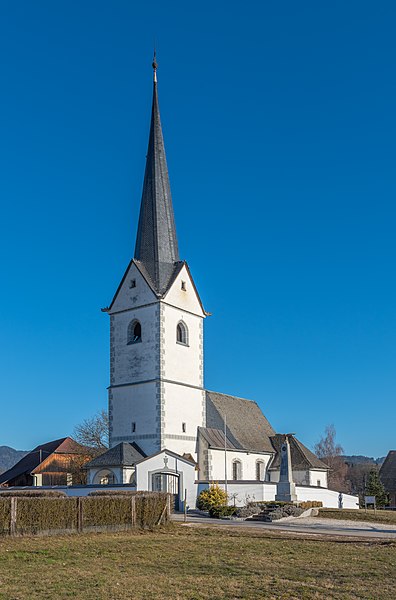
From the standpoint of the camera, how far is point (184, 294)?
46156 millimetres

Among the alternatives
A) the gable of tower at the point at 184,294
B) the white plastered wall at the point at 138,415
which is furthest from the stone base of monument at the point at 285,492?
the gable of tower at the point at 184,294

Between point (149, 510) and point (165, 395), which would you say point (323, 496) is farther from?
point (149, 510)

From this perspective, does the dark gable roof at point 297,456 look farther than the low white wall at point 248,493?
Yes

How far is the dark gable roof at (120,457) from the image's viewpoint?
129 ft

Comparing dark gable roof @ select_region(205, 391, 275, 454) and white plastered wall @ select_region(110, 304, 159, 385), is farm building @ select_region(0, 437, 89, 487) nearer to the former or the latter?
dark gable roof @ select_region(205, 391, 275, 454)

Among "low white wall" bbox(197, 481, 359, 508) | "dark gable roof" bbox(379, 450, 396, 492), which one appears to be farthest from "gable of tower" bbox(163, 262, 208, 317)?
"dark gable roof" bbox(379, 450, 396, 492)

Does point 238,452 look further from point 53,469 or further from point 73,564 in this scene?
point 73,564

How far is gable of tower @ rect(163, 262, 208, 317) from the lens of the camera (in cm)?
4478

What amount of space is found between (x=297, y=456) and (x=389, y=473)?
3431cm

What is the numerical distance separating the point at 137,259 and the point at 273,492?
57.5 feet

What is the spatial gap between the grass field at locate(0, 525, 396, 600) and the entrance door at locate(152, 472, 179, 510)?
51.5 feet

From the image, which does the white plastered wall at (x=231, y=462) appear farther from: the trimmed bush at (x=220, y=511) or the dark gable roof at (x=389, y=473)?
the dark gable roof at (x=389, y=473)

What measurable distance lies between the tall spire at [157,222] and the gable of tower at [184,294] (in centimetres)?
60

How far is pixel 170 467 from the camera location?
37.9 meters
